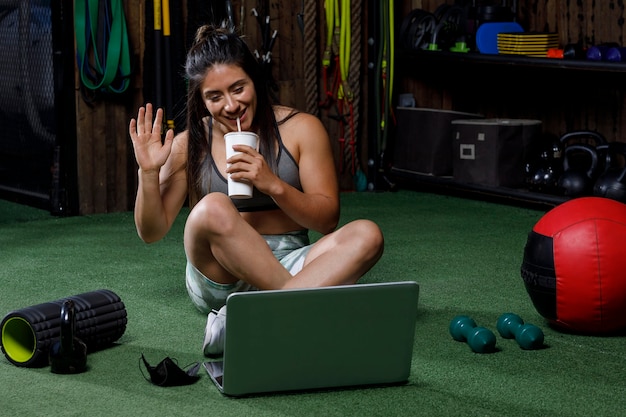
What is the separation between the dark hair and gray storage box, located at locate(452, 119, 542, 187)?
2781 mm

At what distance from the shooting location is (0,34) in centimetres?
571

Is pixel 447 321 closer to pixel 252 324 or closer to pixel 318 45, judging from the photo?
pixel 252 324

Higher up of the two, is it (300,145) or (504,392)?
(300,145)

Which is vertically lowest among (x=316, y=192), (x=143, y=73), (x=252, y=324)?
(x=252, y=324)

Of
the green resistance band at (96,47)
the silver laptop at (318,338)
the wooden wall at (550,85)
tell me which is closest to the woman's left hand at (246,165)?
the silver laptop at (318,338)

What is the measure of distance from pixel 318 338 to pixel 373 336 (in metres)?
0.14

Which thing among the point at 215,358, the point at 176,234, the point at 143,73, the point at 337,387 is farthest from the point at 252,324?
the point at 143,73

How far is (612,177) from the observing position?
498 cm

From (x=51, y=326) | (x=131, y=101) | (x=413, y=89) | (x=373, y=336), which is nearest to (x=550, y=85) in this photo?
(x=413, y=89)

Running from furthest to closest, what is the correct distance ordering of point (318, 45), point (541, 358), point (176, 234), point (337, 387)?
point (318, 45) < point (176, 234) < point (541, 358) < point (337, 387)

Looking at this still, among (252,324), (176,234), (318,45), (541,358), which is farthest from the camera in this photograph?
(318,45)

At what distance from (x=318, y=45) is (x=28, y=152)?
183 cm

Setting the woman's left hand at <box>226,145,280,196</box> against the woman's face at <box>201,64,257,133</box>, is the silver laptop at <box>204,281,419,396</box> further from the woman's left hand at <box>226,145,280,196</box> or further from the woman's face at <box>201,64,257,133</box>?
the woman's face at <box>201,64,257,133</box>

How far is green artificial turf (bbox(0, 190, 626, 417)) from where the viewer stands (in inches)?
94.8
